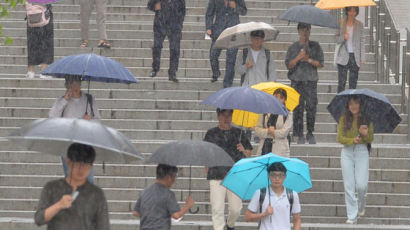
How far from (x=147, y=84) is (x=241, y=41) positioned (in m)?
2.03

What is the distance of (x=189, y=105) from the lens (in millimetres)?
16875

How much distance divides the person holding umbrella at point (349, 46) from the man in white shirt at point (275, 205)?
6474 millimetres

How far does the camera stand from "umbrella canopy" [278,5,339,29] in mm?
15555

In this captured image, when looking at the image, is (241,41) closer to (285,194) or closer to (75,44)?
(75,44)

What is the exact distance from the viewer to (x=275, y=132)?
13820mm

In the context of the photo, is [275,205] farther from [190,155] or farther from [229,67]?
[229,67]

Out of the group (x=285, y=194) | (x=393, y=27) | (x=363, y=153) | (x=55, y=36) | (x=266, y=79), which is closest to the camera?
(x=285, y=194)

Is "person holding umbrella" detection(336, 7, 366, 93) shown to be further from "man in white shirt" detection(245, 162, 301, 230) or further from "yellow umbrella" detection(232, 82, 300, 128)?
"man in white shirt" detection(245, 162, 301, 230)

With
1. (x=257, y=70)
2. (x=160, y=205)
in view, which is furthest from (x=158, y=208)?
(x=257, y=70)

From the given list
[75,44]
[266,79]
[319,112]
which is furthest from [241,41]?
[75,44]

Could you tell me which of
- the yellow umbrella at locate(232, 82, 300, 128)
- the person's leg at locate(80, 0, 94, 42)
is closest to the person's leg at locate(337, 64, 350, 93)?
the yellow umbrella at locate(232, 82, 300, 128)

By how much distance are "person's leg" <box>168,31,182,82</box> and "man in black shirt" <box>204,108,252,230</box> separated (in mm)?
4542

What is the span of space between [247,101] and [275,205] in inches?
87.4

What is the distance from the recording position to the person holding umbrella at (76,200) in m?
7.82
